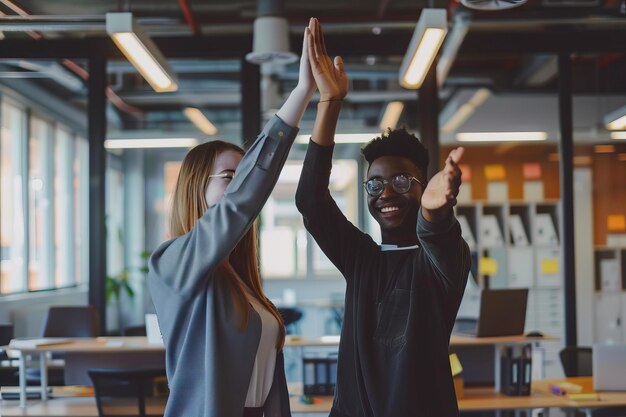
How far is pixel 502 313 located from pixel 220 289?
3211 millimetres

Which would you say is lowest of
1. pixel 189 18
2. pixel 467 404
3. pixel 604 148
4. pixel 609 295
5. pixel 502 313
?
pixel 467 404

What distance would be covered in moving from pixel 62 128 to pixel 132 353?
6.02 metres

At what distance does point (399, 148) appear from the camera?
2141 mm

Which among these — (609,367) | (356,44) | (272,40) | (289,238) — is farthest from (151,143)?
(609,367)

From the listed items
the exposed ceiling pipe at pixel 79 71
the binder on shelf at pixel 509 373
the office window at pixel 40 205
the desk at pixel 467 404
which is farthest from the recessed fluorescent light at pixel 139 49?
the office window at pixel 40 205

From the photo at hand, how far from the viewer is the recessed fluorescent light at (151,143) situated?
11.2 metres

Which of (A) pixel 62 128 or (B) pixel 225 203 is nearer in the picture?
(B) pixel 225 203

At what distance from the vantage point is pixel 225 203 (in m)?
1.56

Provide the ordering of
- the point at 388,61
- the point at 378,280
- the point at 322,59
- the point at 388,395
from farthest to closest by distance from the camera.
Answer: the point at 388,61 → the point at 378,280 → the point at 388,395 → the point at 322,59

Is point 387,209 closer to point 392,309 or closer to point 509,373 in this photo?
point 392,309

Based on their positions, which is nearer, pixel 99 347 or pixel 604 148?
pixel 99 347

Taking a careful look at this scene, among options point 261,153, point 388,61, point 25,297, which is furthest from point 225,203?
point 25,297

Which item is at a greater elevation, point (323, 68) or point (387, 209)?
point (323, 68)

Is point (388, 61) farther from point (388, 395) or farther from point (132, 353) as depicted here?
point (388, 395)
